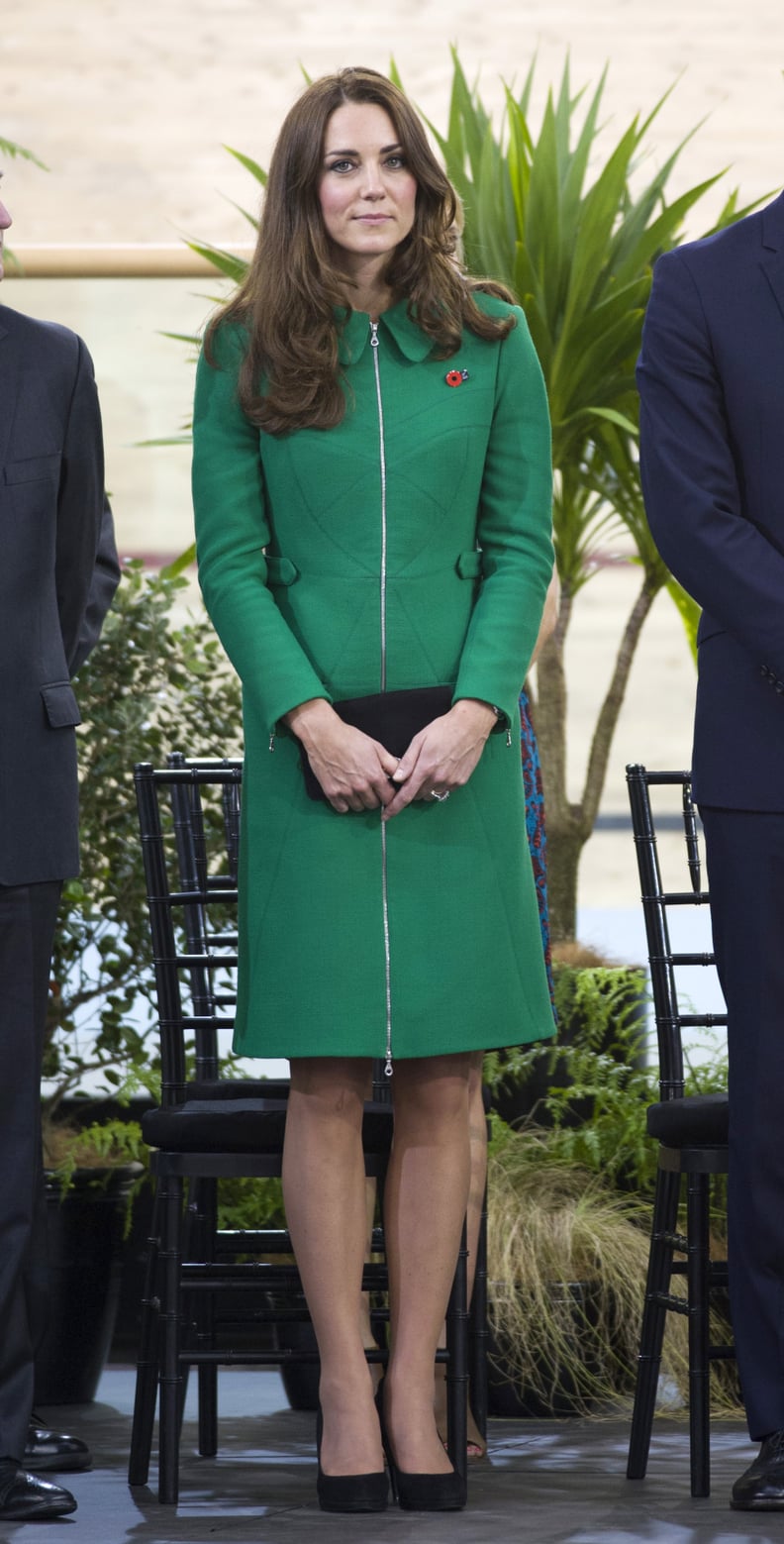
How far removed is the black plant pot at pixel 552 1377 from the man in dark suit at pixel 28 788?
3.20 feet

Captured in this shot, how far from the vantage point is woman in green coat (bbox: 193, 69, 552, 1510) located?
7.36 feet

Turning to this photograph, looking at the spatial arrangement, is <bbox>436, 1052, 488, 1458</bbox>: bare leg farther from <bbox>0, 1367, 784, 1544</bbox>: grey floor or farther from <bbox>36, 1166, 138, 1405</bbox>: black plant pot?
<bbox>36, 1166, 138, 1405</bbox>: black plant pot

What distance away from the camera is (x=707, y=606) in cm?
229

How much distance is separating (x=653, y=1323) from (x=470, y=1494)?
0.37 meters

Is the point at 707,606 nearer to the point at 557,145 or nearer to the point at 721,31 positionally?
the point at 557,145

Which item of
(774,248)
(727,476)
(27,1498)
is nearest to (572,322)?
(774,248)

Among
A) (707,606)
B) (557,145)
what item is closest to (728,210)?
(557,145)

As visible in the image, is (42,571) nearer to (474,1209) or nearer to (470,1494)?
(474,1209)

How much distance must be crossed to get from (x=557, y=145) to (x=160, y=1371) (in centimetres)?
300

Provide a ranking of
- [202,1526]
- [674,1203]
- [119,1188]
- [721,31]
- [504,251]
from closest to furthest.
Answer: [202,1526], [674,1203], [119,1188], [504,251], [721,31]

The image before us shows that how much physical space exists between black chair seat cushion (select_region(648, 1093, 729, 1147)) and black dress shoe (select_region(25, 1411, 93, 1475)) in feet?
2.72

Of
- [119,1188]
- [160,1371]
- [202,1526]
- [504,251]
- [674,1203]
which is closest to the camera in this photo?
[202,1526]

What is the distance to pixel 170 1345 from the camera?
2391 millimetres

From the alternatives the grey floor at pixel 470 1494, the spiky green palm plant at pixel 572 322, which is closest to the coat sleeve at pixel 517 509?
the grey floor at pixel 470 1494
